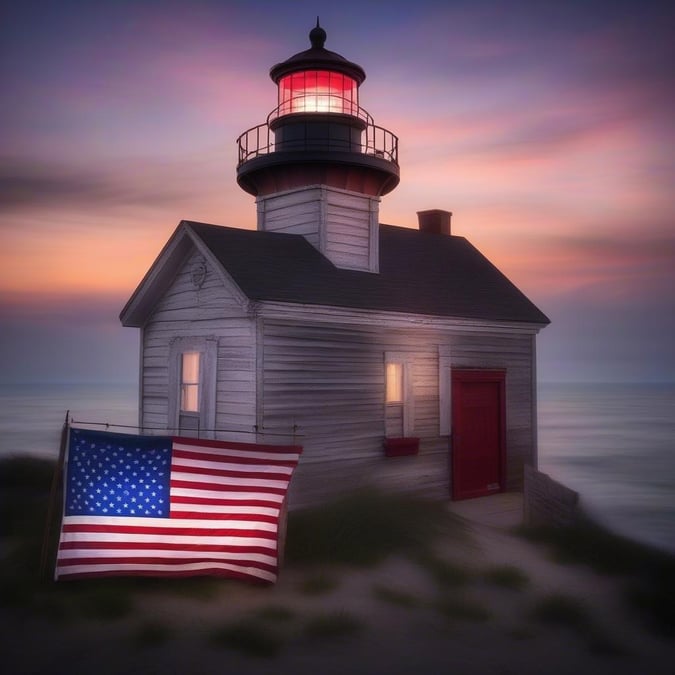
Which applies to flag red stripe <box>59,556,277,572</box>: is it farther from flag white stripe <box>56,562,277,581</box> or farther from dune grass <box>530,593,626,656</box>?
dune grass <box>530,593,626,656</box>

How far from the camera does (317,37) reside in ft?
50.3

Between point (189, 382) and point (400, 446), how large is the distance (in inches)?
166

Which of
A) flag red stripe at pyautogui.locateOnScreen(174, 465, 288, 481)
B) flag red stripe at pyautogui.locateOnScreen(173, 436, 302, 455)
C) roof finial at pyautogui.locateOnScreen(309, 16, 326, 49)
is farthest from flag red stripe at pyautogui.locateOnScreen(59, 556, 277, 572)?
roof finial at pyautogui.locateOnScreen(309, 16, 326, 49)

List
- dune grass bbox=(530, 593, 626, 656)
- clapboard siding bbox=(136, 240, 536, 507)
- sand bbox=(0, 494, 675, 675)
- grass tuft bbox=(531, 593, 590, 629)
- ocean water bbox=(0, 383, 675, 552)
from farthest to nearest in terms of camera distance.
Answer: ocean water bbox=(0, 383, 675, 552)
clapboard siding bbox=(136, 240, 536, 507)
grass tuft bbox=(531, 593, 590, 629)
dune grass bbox=(530, 593, 626, 656)
sand bbox=(0, 494, 675, 675)

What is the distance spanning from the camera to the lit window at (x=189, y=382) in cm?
1261

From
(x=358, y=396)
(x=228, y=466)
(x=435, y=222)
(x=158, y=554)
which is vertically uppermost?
(x=435, y=222)

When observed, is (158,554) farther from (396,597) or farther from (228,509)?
(396,597)

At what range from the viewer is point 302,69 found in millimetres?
14977

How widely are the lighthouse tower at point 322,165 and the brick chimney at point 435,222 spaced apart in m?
3.34

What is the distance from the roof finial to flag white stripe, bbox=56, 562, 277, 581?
11893 mm

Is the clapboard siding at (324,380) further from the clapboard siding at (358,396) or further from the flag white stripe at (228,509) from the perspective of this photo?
the flag white stripe at (228,509)

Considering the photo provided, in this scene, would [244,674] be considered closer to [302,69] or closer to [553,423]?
[302,69]

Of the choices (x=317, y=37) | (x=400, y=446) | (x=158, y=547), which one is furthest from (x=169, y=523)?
(x=317, y=37)

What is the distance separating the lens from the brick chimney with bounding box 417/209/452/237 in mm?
18281
